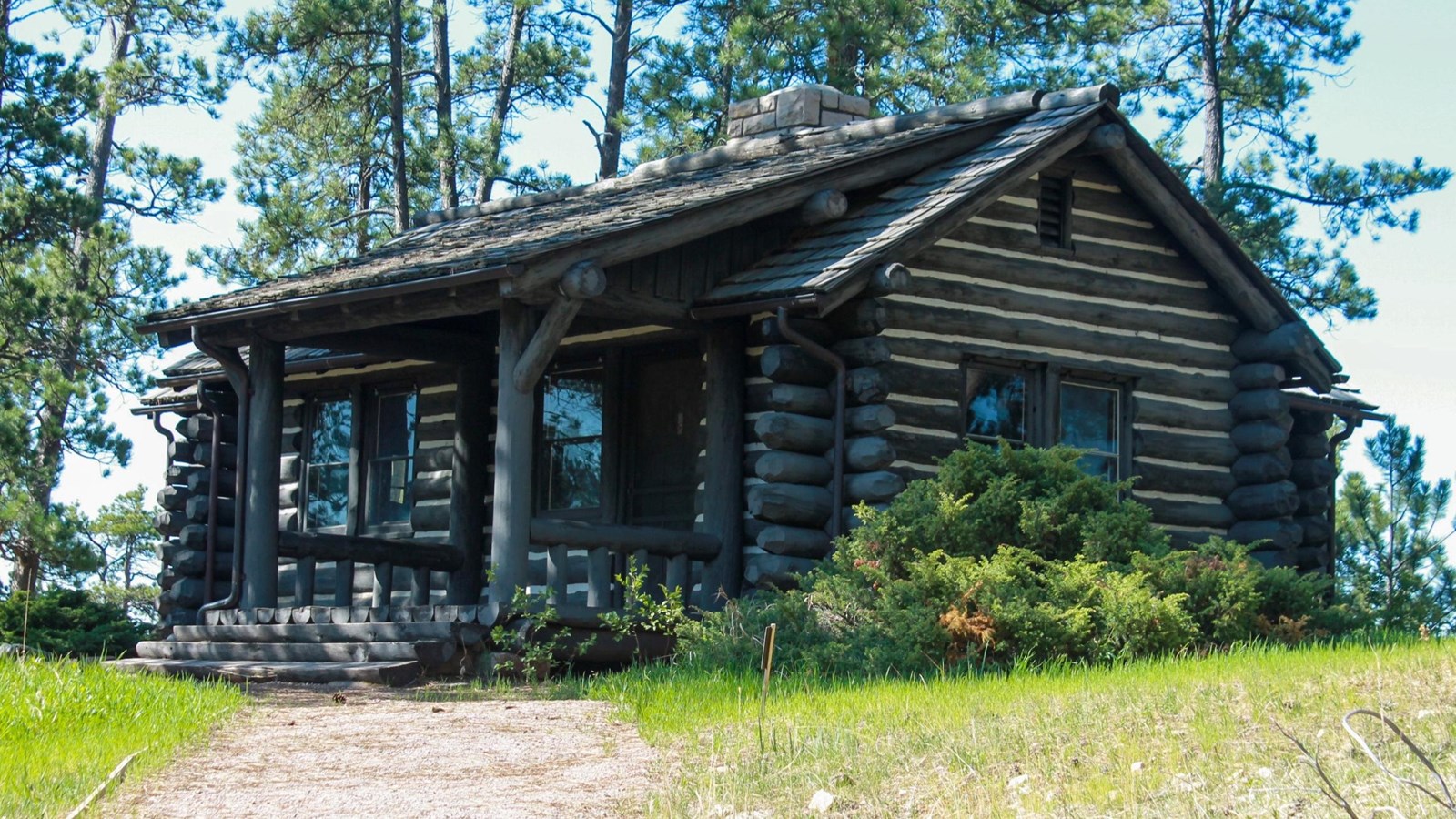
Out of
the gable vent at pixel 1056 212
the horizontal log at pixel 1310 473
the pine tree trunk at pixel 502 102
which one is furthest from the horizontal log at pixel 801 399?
the pine tree trunk at pixel 502 102

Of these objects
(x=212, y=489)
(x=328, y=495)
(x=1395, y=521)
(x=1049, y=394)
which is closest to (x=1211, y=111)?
(x=1395, y=521)

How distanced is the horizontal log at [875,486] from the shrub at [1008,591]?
2.15 ft

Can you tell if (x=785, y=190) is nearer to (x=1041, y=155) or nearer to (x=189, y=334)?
(x=1041, y=155)

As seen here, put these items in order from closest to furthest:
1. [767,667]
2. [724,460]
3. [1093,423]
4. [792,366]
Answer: [767,667] < [792,366] < [724,460] < [1093,423]

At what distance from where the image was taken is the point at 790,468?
14094mm

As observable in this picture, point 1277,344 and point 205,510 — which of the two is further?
point 205,510

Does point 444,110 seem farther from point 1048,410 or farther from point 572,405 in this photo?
point 1048,410

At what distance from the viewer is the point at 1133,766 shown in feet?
22.4

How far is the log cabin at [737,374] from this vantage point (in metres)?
13.8

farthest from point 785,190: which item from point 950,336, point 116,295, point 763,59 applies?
point 116,295

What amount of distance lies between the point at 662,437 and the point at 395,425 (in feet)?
12.4

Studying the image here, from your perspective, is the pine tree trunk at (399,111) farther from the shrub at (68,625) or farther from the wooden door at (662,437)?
the wooden door at (662,437)

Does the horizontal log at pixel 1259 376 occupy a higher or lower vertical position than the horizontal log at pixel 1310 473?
higher

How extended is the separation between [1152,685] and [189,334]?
10191 mm
